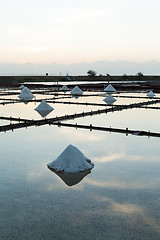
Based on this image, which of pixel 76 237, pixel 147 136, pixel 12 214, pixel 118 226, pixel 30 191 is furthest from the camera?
pixel 147 136

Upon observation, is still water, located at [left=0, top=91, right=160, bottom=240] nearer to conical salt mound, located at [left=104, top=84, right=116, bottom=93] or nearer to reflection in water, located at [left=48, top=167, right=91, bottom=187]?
reflection in water, located at [left=48, top=167, right=91, bottom=187]

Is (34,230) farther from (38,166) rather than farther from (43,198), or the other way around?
(38,166)

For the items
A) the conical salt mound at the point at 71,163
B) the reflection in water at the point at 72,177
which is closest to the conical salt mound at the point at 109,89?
the conical salt mound at the point at 71,163

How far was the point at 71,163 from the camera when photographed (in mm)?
7973

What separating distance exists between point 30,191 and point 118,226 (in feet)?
7.95

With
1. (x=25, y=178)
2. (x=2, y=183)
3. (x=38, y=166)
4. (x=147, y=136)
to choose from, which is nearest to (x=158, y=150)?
(x=147, y=136)

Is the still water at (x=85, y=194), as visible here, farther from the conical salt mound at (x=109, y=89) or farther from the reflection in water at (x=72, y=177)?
the conical salt mound at (x=109, y=89)

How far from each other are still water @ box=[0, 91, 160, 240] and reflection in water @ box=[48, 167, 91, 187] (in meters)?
0.13

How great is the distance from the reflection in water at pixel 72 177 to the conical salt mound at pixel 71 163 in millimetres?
130

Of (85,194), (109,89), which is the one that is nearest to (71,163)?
(85,194)

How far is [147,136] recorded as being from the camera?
1241 centimetres

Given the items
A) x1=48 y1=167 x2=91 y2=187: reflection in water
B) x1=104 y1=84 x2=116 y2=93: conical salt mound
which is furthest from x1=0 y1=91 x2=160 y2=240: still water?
x1=104 y1=84 x2=116 y2=93: conical salt mound

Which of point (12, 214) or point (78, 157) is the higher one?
point (78, 157)

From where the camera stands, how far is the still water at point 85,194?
4.89 m
